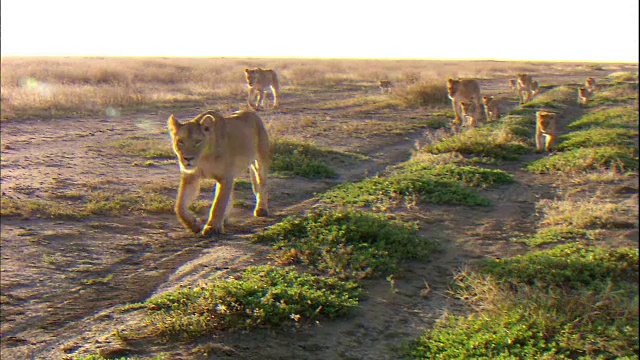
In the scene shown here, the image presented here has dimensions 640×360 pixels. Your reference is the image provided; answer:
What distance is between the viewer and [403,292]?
5.55 meters

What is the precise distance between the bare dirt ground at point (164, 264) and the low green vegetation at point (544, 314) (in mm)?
286

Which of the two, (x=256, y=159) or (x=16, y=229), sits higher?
(x=256, y=159)

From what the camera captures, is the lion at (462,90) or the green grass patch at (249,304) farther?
the lion at (462,90)

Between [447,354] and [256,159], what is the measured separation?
15.5 ft

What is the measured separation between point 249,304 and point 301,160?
283 inches

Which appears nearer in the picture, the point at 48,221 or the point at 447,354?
the point at 447,354

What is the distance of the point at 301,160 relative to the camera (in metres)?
11.9

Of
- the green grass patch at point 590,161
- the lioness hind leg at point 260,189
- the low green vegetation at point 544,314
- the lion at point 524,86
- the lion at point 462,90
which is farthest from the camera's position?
the lion at point 524,86

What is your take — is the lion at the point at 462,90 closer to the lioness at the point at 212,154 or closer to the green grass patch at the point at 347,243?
the lioness at the point at 212,154

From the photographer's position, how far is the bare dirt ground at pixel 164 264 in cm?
462

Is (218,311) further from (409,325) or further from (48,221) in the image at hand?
(48,221)

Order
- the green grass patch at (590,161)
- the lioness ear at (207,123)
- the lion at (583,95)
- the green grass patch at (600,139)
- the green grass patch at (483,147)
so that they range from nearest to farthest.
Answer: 1. the lioness ear at (207,123)
2. the green grass patch at (590,161)
3. the green grass patch at (483,147)
4. the green grass patch at (600,139)
5. the lion at (583,95)

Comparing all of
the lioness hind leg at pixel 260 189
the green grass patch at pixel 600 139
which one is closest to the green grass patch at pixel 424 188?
the lioness hind leg at pixel 260 189

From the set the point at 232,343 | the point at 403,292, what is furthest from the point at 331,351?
the point at 403,292
